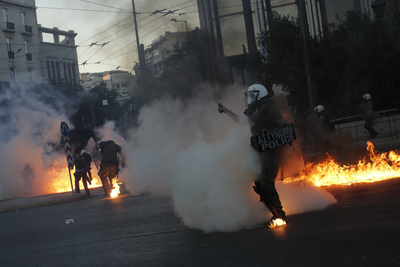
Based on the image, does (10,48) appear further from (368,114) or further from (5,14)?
(368,114)

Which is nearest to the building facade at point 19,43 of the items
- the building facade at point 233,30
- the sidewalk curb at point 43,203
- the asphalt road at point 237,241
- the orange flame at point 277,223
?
the building facade at point 233,30

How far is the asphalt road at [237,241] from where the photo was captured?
514cm

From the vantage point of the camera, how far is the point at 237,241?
20.2 ft

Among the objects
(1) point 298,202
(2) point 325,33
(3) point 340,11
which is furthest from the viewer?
(3) point 340,11

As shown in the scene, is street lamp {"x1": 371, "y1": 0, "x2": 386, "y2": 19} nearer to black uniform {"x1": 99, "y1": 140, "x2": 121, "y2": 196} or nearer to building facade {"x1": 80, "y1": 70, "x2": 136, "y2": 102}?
building facade {"x1": 80, "y1": 70, "x2": 136, "y2": 102}

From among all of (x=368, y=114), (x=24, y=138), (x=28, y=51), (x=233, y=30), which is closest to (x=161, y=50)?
(x=233, y=30)

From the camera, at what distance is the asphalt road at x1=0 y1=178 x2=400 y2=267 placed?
5141mm

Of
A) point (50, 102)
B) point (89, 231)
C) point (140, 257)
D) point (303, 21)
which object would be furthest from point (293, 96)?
point (140, 257)

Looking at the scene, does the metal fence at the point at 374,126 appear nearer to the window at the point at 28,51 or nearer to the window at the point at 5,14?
the window at the point at 5,14

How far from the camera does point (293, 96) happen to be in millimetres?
23953

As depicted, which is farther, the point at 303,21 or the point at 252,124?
the point at 303,21

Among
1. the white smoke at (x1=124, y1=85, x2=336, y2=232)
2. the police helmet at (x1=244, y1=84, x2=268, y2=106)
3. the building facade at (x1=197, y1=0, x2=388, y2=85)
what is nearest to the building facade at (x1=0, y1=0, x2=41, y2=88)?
the building facade at (x1=197, y1=0, x2=388, y2=85)

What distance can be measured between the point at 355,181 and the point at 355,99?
13571 millimetres

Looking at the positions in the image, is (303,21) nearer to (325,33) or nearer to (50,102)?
(325,33)
